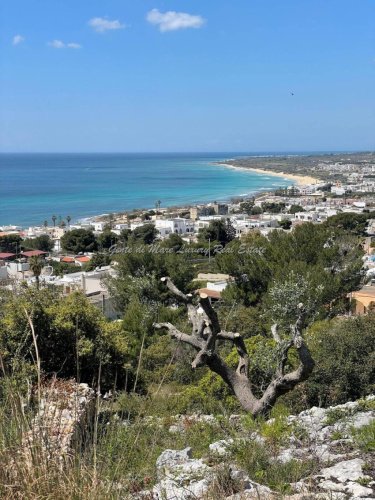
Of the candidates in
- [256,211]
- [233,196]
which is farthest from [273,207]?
[233,196]

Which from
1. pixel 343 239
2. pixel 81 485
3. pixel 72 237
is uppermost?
pixel 81 485

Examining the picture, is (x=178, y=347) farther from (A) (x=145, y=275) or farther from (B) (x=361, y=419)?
(A) (x=145, y=275)

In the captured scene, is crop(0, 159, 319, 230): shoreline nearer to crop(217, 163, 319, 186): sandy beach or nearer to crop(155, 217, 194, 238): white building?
crop(217, 163, 319, 186): sandy beach

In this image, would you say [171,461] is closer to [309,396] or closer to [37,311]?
[309,396]

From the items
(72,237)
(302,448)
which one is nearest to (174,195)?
(72,237)

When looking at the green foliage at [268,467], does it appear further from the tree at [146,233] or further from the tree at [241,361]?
the tree at [146,233]

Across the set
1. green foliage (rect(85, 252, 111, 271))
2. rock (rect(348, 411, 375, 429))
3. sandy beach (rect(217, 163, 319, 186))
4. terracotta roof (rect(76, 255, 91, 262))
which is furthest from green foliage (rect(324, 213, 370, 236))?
sandy beach (rect(217, 163, 319, 186))
